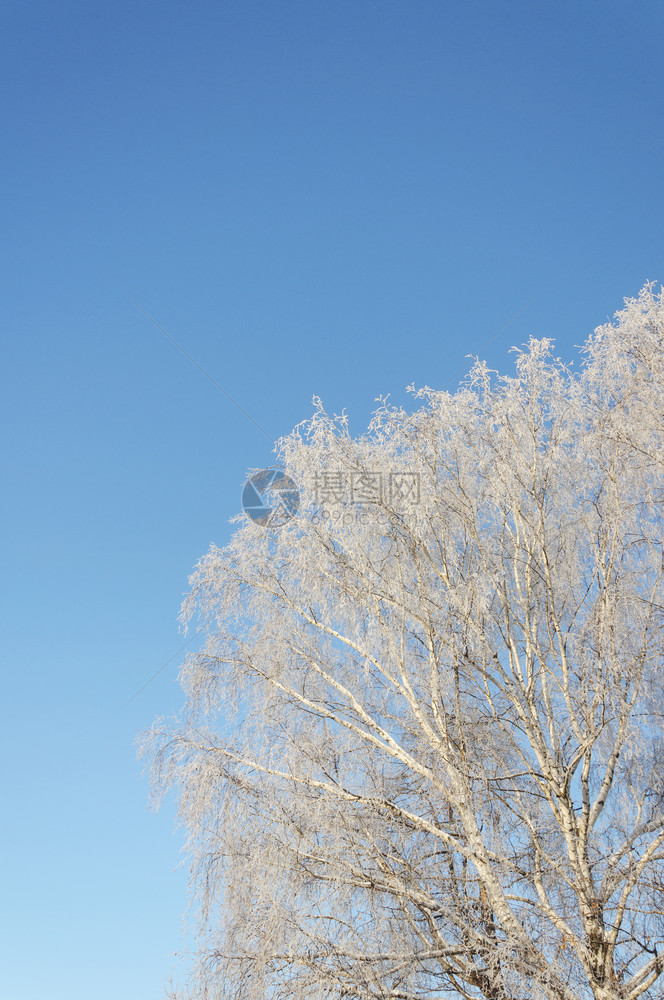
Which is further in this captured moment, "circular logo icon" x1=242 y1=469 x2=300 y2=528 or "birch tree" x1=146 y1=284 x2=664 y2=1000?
"circular logo icon" x1=242 y1=469 x2=300 y2=528

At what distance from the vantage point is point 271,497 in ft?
28.8

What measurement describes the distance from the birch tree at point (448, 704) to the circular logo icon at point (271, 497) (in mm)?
130

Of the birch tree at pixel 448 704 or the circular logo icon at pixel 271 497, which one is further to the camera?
the circular logo icon at pixel 271 497

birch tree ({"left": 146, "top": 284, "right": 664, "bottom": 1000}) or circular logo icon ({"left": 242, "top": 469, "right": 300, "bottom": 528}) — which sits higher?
circular logo icon ({"left": 242, "top": 469, "right": 300, "bottom": 528})

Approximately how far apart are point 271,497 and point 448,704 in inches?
119

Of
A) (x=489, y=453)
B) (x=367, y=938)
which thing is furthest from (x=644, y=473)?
(x=367, y=938)

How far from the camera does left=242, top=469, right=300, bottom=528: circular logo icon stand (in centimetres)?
857

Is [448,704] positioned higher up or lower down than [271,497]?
lower down

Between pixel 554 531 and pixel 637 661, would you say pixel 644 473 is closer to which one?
pixel 554 531

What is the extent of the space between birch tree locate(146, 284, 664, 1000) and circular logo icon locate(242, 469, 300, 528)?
13 centimetres

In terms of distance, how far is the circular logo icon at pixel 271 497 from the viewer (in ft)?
28.1

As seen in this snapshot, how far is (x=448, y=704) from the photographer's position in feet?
25.3

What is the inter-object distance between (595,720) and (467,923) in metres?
2.04

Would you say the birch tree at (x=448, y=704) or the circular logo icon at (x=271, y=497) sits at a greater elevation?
the circular logo icon at (x=271, y=497)
